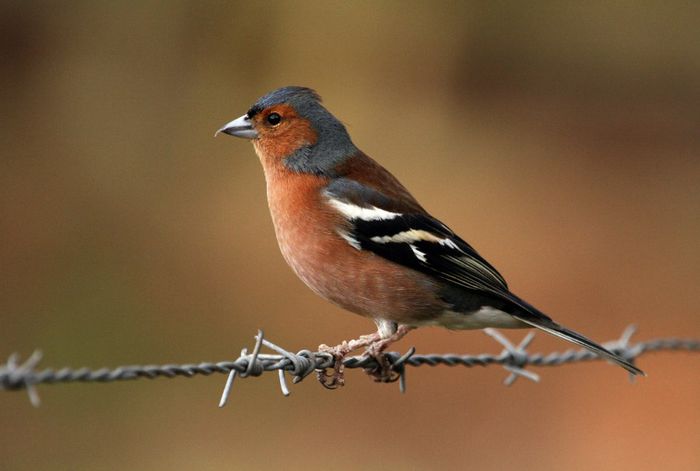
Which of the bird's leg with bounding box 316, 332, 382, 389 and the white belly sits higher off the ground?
the white belly

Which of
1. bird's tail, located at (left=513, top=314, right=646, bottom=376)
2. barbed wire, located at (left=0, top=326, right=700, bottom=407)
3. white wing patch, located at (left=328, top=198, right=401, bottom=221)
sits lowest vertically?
barbed wire, located at (left=0, top=326, right=700, bottom=407)

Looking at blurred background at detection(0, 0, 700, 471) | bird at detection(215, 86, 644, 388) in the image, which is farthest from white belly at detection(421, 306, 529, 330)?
blurred background at detection(0, 0, 700, 471)

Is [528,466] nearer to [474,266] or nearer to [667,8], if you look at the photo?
[474,266]

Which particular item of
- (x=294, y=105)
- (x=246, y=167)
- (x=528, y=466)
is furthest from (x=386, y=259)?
(x=246, y=167)

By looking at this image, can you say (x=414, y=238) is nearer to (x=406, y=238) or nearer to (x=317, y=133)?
(x=406, y=238)

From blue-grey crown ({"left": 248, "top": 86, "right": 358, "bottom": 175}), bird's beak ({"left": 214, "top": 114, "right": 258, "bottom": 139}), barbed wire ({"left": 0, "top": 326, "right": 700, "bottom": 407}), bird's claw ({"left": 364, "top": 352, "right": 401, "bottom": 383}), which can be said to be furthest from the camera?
bird's beak ({"left": 214, "top": 114, "right": 258, "bottom": 139})

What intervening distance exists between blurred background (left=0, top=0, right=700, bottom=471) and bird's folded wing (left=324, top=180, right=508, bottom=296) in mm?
3613

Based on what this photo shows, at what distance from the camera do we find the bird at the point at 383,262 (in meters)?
5.01

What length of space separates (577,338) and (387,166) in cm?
581

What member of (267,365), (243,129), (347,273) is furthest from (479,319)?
(243,129)

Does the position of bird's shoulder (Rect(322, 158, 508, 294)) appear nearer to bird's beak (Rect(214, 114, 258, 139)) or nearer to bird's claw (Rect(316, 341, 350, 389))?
bird's claw (Rect(316, 341, 350, 389))

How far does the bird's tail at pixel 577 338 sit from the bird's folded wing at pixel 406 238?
0.69 ft

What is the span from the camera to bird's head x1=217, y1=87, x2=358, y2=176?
560 centimetres

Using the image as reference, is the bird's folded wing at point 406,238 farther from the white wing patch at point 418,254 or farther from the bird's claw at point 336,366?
the bird's claw at point 336,366
